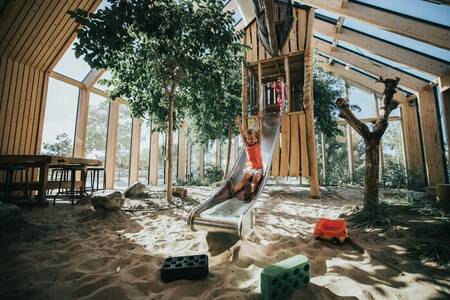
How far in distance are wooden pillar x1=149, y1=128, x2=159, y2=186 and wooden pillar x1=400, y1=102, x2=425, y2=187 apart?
12.2 metres

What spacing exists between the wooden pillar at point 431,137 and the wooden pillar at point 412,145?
107 cm

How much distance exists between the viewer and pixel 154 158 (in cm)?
1298

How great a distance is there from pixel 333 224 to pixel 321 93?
24.4 ft

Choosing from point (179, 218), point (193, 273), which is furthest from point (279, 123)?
point (193, 273)

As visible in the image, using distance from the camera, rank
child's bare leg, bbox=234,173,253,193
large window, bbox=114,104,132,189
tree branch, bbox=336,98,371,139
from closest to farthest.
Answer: child's bare leg, bbox=234,173,253,193, tree branch, bbox=336,98,371,139, large window, bbox=114,104,132,189

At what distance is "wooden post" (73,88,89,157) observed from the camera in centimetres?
953

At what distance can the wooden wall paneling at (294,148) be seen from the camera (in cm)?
620

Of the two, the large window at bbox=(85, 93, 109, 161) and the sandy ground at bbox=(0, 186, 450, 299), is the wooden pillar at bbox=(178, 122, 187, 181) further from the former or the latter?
the sandy ground at bbox=(0, 186, 450, 299)

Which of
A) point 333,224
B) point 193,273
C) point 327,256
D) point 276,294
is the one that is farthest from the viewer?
point 333,224

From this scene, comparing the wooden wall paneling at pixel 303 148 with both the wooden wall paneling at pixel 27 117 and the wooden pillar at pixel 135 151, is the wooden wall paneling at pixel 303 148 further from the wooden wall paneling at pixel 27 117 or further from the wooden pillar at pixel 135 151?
the wooden pillar at pixel 135 151

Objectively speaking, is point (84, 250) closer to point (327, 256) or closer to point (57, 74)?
point (327, 256)

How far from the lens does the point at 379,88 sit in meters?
10.8

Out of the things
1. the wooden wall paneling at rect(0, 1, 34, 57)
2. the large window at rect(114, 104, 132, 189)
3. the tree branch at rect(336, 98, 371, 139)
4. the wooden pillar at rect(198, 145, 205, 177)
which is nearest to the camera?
the tree branch at rect(336, 98, 371, 139)

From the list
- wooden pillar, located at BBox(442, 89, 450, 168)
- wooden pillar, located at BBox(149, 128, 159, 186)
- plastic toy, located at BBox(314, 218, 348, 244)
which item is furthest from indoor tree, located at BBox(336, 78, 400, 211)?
wooden pillar, located at BBox(149, 128, 159, 186)
